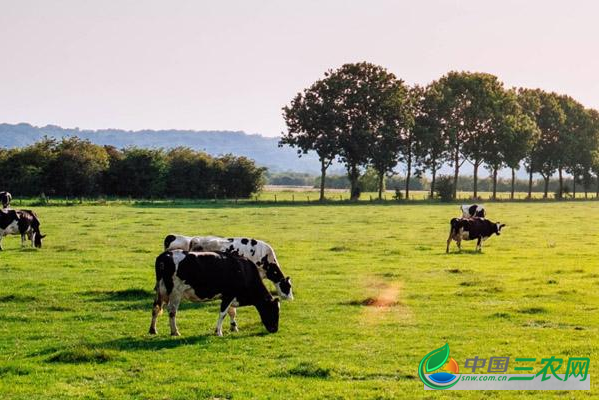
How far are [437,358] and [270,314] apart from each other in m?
4.42

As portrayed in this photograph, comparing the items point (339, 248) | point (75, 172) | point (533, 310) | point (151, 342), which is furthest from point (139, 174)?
point (151, 342)

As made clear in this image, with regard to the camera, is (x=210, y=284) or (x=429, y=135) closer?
(x=210, y=284)

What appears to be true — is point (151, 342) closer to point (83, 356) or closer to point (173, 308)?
point (173, 308)

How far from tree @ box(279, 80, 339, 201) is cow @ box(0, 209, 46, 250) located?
60646 millimetres

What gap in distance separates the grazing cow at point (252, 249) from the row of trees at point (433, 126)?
72.5 meters

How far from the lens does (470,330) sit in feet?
57.8

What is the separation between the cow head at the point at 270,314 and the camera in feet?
56.9

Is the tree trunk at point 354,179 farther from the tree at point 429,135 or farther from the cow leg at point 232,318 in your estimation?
the cow leg at point 232,318

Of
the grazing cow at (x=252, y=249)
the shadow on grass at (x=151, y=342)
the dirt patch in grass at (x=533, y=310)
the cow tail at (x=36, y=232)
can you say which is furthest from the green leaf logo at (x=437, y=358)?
the cow tail at (x=36, y=232)

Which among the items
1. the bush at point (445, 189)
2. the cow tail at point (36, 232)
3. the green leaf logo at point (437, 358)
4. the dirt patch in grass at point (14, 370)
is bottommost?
the dirt patch in grass at point (14, 370)

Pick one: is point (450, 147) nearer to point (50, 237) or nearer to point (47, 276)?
point (50, 237)

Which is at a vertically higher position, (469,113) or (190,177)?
(469,113)

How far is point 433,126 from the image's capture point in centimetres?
10375

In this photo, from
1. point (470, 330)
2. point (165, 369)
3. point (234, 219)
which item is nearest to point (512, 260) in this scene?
point (470, 330)
